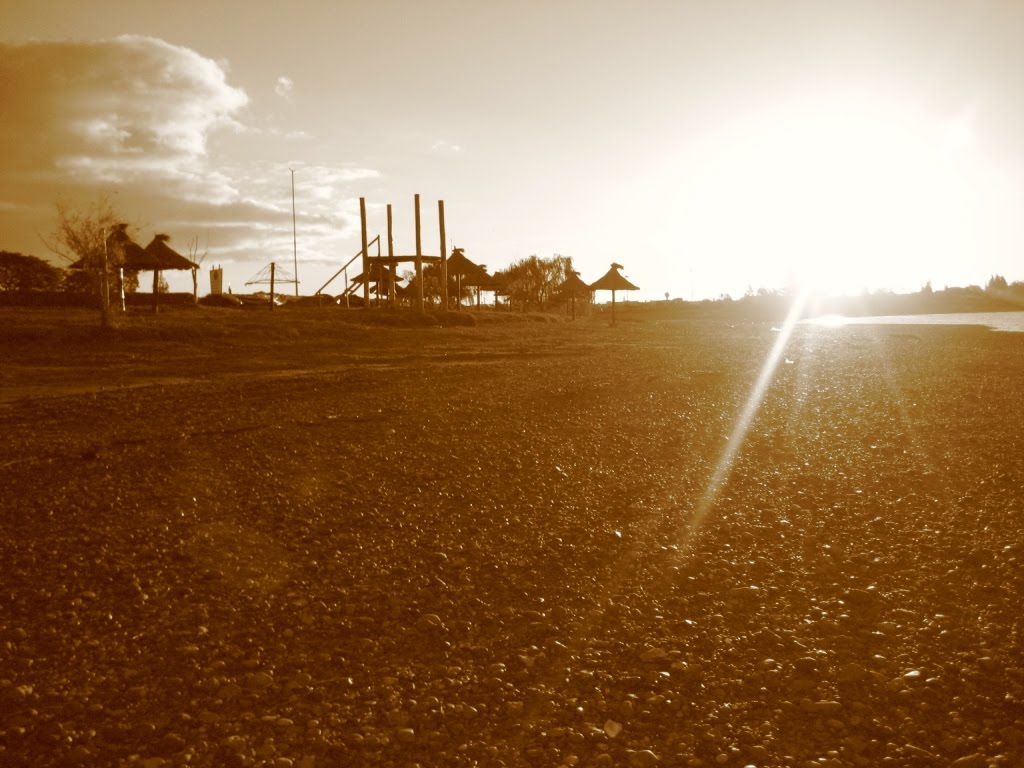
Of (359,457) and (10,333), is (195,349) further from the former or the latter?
(359,457)

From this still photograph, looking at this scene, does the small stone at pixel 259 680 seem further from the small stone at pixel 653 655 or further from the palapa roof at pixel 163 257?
the palapa roof at pixel 163 257

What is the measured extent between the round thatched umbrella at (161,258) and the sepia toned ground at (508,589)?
24.6 m

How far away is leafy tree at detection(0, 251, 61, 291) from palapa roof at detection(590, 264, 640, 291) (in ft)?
97.8

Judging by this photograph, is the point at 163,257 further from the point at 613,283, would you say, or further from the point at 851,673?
the point at 851,673

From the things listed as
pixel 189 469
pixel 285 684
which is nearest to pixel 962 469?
pixel 285 684

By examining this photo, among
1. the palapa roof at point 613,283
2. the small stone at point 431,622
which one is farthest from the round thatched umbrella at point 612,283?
the small stone at point 431,622

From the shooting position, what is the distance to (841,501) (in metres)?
5.80

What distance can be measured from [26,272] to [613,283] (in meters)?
32.1

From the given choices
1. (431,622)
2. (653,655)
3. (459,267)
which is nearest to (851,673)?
(653,655)

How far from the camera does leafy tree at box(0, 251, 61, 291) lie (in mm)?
37688

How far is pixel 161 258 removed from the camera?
1324 inches

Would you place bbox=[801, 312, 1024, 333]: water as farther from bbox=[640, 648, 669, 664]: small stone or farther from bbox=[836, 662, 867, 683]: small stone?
bbox=[640, 648, 669, 664]: small stone

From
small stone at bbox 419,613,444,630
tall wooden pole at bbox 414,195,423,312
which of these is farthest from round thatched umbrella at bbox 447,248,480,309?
small stone at bbox 419,613,444,630

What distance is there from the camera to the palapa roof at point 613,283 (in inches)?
1926
